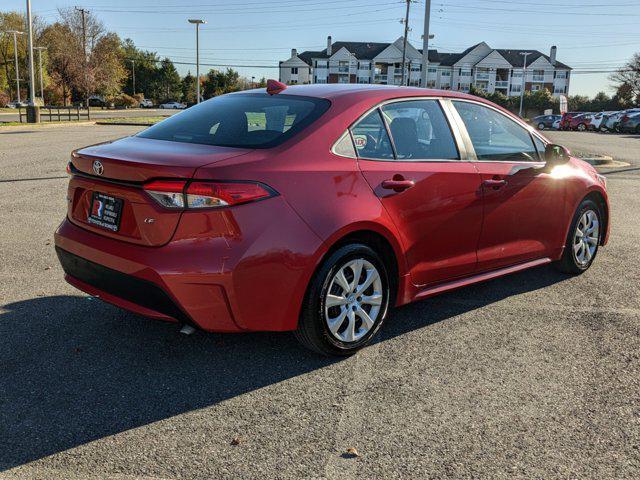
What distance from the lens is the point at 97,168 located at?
3617 millimetres

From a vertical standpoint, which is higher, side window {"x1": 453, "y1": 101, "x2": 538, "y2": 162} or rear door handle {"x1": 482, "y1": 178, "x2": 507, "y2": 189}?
side window {"x1": 453, "y1": 101, "x2": 538, "y2": 162}

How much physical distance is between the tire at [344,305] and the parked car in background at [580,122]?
5138cm

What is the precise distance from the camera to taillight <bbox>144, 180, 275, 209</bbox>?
3.25 m

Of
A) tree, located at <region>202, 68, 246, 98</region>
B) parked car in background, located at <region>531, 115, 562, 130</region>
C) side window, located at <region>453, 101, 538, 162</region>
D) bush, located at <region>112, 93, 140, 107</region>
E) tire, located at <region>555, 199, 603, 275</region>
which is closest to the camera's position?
side window, located at <region>453, 101, 538, 162</region>

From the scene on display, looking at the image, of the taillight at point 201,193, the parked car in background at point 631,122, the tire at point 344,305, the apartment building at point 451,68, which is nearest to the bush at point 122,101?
the apartment building at point 451,68

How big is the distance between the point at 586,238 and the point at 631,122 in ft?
136

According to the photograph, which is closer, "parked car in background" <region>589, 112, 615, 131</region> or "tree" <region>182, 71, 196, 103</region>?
"parked car in background" <region>589, 112, 615, 131</region>

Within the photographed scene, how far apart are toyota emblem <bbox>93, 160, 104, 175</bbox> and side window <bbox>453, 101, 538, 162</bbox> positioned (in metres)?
2.58

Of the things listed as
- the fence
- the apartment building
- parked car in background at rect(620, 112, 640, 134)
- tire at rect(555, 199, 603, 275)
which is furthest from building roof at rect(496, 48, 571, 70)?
tire at rect(555, 199, 603, 275)

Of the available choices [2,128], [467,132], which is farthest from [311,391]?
[2,128]

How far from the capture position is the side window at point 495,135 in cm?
470

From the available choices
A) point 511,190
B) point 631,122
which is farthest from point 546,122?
point 511,190

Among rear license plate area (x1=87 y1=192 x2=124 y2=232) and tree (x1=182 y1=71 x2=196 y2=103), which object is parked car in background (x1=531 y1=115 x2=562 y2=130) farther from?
tree (x1=182 y1=71 x2=196 y2=103)

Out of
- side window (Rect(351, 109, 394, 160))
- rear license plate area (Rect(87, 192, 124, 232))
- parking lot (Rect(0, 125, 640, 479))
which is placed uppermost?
side window (Rect(351, 109, 394, 160))
